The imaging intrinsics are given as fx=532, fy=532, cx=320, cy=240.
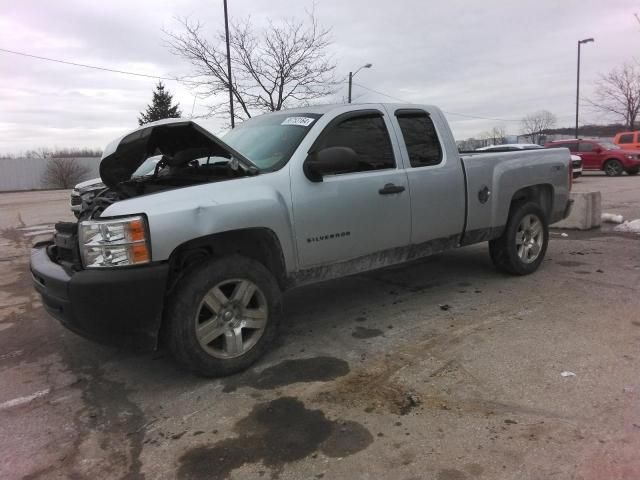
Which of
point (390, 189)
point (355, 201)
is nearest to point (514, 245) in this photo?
point (390, 189)

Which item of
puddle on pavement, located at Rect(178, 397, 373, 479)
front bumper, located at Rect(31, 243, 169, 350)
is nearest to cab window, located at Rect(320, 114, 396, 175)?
front bumper, located at Rect(31, 243, 169, 350)

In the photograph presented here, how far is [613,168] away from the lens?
76.3 ft

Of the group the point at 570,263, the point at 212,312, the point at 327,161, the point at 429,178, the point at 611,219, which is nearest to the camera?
the point at 212,312

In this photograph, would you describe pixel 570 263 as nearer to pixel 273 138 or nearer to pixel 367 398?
pixel 273 138

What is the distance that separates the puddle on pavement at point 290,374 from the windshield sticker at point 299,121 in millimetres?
1927

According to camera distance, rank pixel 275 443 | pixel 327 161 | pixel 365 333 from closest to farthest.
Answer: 1. pixel 275 443
2. pixel 327 161
3. pixel 365 333

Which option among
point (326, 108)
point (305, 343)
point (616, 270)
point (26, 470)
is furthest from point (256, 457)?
point (616, 270)

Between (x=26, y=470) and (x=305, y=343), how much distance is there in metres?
2.19

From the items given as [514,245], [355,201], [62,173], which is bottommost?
[514,245]

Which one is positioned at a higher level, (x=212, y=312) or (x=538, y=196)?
(x=538, y=196)

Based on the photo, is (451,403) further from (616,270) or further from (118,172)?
(616,270)

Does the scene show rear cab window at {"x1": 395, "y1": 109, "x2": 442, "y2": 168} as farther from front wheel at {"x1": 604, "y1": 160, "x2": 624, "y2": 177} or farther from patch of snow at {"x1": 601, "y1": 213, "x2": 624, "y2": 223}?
front wheel at {"x1": 604, "y1": 160, "x2": 624, "y2": 177}

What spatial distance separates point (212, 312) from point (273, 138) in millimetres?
1633

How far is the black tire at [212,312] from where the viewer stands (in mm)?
3549
